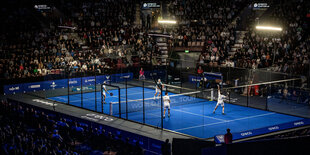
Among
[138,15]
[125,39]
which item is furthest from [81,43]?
[138,15]

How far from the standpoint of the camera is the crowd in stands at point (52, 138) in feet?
48.8

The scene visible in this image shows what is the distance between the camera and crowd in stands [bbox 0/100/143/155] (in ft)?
48.8

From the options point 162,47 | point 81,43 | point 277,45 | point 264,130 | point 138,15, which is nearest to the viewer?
Result: point 264,130

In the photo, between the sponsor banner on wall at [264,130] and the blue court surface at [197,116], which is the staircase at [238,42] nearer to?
the blue court surface at [197,116]

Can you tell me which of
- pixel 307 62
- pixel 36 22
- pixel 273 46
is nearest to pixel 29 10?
pixel 36 22

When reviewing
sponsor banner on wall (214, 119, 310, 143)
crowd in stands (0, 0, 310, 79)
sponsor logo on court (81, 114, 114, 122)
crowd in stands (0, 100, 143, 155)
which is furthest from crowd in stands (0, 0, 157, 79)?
sponsor banner on wall (214, 119, 310, 143)

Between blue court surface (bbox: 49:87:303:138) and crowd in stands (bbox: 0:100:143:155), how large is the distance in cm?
372

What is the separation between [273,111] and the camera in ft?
83.4

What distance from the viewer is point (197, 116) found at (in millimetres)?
24016

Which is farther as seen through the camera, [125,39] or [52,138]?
[125,39]

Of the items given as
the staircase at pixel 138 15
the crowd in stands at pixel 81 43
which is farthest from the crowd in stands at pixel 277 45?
the staircase at pixel 138 15

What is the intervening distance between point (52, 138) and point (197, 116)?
950 centimetres

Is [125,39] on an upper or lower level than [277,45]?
upper

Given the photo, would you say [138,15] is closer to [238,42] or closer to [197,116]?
[238,42]
